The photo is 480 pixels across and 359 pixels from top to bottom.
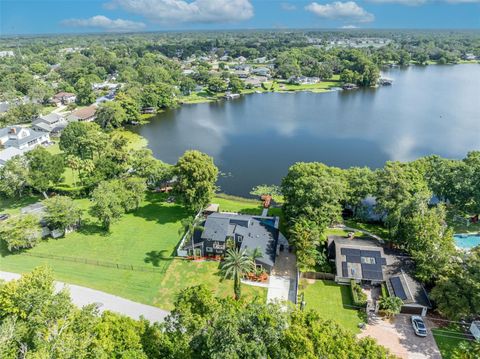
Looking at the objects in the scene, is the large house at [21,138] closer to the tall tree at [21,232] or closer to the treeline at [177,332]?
the tall tree at [21,232]

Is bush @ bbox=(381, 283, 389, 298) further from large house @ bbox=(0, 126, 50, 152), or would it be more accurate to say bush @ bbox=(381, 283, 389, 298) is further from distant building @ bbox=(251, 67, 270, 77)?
distant building @ bbox=(251, 67, 270, 77)

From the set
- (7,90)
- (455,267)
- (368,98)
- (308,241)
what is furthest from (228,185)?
(7,90)

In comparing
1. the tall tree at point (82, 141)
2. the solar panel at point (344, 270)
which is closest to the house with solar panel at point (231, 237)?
the solar panel at point (344, 270)

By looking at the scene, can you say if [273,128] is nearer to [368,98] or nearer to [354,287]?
[368,98]

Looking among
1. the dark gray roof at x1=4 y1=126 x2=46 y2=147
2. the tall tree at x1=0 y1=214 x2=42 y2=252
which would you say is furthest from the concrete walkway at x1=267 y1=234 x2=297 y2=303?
the dark gray roof at x1=4 y1=126 x2=46 y2=147

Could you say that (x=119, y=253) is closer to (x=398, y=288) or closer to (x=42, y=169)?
(x=42, y=169)
